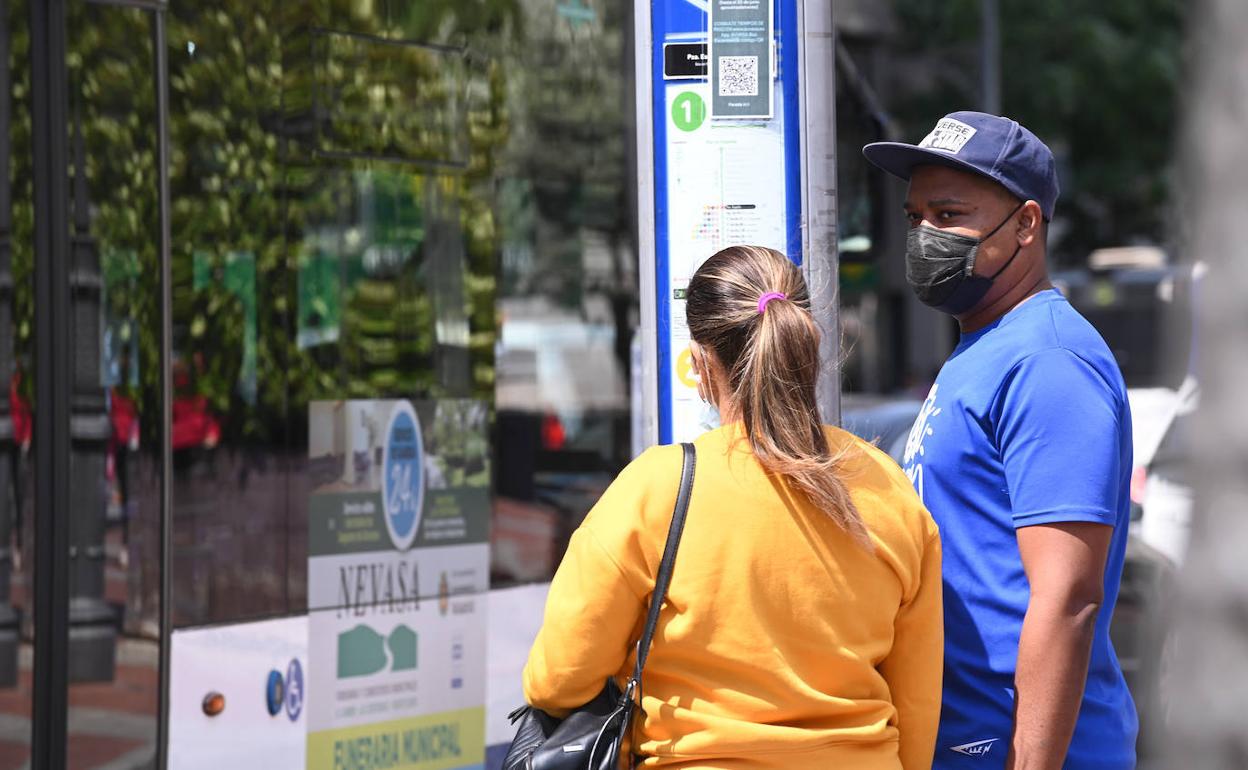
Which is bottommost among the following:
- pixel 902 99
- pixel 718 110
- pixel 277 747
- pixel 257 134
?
pixel 277 747

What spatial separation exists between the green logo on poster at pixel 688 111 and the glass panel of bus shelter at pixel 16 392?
194 centimetres

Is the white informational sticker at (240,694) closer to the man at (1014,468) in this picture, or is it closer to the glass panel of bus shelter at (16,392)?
the glass panel of bus shelter at (16,392)

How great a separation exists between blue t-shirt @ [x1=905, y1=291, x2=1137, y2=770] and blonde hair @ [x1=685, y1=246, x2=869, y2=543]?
27 centimetres

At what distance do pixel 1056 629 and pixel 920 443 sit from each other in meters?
0.37

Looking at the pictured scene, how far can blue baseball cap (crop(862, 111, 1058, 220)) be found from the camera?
2285 millimetres

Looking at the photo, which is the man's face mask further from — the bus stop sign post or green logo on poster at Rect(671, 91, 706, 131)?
green logo on poster at Rect(671, 91, 706, 131)

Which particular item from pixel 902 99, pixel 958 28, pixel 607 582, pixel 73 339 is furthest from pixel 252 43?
pixel 902 99

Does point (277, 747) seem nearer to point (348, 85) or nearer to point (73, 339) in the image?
point (73, 339)

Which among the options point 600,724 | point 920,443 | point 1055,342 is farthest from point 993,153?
point 600,724

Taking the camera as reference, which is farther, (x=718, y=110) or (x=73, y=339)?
(x=73, y=339)

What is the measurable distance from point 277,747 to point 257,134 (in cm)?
178

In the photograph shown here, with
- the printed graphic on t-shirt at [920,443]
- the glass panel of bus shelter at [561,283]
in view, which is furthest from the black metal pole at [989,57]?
the printed graphic on t-shirt at [920,443]

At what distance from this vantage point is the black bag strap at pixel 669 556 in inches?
73.2

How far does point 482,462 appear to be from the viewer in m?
4.99
